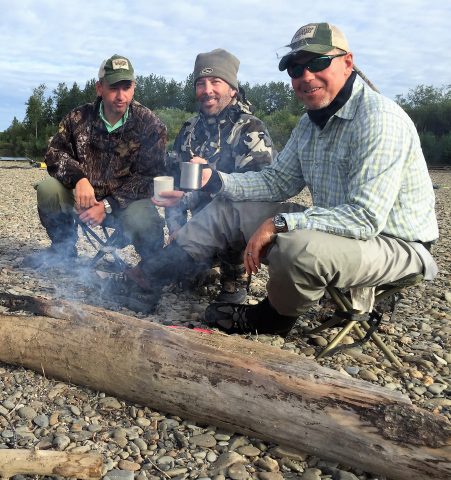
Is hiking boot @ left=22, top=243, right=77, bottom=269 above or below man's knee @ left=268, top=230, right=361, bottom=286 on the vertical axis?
below

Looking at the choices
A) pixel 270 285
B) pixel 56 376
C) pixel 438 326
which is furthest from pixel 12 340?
pixel 438 326

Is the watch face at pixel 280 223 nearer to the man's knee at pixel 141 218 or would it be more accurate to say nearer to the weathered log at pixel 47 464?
the weathered log at pixel 47 464

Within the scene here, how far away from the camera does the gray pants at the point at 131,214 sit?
5055mm

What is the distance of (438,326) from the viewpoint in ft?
14.3

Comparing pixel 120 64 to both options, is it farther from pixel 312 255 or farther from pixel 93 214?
pixel 312 255

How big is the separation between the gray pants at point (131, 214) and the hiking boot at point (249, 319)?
126 cm

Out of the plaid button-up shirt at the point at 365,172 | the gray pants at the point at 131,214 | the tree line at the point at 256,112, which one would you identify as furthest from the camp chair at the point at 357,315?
the tree line at the point at 256,112

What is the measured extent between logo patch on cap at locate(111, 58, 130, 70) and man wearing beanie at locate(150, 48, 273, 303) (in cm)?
69

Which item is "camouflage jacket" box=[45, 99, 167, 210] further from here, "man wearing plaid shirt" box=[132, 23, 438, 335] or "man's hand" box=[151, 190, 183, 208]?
"man wearing plaid shirt" box=[132, 23, 438, 335]

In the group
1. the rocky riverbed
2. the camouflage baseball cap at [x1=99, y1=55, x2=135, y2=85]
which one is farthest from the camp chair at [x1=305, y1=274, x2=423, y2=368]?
the camouflage baseball cap at [x1=99, y1=55, x2=135, y2=85]

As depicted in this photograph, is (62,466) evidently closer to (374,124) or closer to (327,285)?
(327,285)

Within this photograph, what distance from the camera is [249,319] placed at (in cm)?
366

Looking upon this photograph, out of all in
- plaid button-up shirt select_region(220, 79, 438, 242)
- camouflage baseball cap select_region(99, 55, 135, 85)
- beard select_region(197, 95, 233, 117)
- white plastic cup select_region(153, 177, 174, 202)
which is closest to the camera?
plaid button-up shirt select_region(220, 79, 438, 242)

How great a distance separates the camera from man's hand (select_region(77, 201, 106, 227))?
4.97 metres
